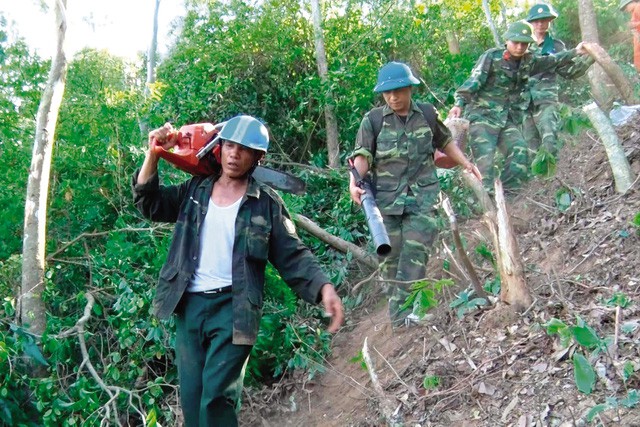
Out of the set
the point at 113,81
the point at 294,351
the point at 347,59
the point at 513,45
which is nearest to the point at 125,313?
the point at 294,351

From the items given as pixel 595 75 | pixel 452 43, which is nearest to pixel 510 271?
pixel 595 75

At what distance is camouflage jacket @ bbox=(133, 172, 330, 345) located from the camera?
3825mm

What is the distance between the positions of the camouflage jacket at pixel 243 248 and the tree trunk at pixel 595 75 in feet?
16.3

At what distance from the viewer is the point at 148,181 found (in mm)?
3947

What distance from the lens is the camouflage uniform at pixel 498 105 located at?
24.5 feet

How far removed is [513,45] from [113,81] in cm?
1239

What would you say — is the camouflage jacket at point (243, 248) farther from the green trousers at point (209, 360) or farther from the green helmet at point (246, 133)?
the green helmet at point (246, 133)

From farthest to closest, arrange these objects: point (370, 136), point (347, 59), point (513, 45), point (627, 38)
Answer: point (627, 38) < point (347, 59) < point (513, 45) < point (370, 136)

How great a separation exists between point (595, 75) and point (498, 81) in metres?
2.13

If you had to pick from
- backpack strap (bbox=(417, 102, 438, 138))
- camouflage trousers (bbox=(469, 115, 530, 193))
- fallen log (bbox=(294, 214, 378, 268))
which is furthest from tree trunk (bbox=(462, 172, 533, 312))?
camouflage trousers (bbox=(469, 115, 530, 193))

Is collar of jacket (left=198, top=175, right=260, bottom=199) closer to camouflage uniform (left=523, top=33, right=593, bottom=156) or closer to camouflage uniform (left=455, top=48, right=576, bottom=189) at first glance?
camouflage uniform (left=455, top=48, right=576, bottom=189)

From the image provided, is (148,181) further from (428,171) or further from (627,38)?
(627,38)

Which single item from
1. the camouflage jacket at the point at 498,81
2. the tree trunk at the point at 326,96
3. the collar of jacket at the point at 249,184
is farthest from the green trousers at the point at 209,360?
the tree trunk at the point at 326,96

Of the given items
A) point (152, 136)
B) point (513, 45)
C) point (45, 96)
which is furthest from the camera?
point (513, 45)
